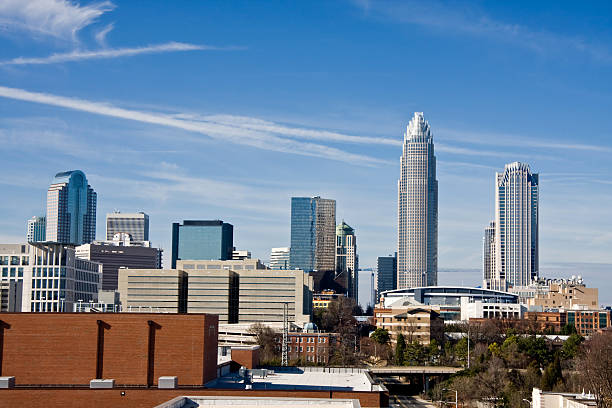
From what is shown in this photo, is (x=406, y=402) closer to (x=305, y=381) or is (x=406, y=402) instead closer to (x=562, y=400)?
(x=562, y=400)

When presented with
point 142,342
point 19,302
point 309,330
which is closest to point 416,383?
point 309,330

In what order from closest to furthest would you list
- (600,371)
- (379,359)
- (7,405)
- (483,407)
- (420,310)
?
(7,405) < (600,371) < (483,407) < (379,359) < (420,310)

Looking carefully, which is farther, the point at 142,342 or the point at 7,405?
the point at 142,342

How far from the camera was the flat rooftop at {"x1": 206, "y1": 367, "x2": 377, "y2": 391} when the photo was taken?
66.3 meters

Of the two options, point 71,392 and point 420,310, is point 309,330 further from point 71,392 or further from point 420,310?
point 71,392

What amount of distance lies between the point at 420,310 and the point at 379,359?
24558 millimetres

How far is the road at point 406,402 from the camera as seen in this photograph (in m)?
124

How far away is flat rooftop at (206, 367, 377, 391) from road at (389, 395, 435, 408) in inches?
1657

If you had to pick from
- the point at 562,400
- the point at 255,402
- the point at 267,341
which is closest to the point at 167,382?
the point at 255,402

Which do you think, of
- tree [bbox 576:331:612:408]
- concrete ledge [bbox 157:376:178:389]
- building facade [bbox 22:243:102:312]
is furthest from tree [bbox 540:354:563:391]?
building facade [bbox 22:243:102:312]

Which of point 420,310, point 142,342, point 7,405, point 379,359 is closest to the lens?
point 7,405

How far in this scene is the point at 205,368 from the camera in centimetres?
6291

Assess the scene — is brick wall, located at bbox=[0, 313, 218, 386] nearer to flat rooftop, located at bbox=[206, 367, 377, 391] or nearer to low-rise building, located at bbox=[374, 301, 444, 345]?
flat rooftop, located at bbox=[206, 367, 377, 391]

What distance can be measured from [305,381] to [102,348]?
19.4 m
